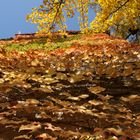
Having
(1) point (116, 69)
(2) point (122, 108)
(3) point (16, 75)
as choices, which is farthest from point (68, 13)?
(2) point (122, 108)

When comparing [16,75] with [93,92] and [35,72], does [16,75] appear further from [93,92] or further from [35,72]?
[93,92]

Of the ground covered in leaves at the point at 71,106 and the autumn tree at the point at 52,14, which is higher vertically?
the autumn tree at the point at 52,14

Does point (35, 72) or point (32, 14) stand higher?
point (32, 14)

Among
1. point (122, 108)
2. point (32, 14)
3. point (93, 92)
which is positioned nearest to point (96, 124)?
point (122, 108)

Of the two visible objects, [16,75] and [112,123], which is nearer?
[112,123]

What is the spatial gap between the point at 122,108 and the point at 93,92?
0.99 m

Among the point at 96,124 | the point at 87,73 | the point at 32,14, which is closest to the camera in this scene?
the point at 96,124

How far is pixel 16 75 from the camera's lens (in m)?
8.80

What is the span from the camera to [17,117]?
5.76 metres

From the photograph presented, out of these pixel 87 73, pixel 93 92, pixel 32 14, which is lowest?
pixel 93 92

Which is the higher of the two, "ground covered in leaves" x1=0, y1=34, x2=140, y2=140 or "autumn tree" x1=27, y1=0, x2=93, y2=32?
"autumn tree" x1=27, y1=0, x2=93, y2=32

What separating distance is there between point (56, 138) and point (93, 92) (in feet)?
7.87

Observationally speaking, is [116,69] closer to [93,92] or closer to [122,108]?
[93,92]

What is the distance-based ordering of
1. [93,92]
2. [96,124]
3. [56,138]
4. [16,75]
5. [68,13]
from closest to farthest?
[56,138] < [96,124] < [93,92] < [16,75] < [68,13]
